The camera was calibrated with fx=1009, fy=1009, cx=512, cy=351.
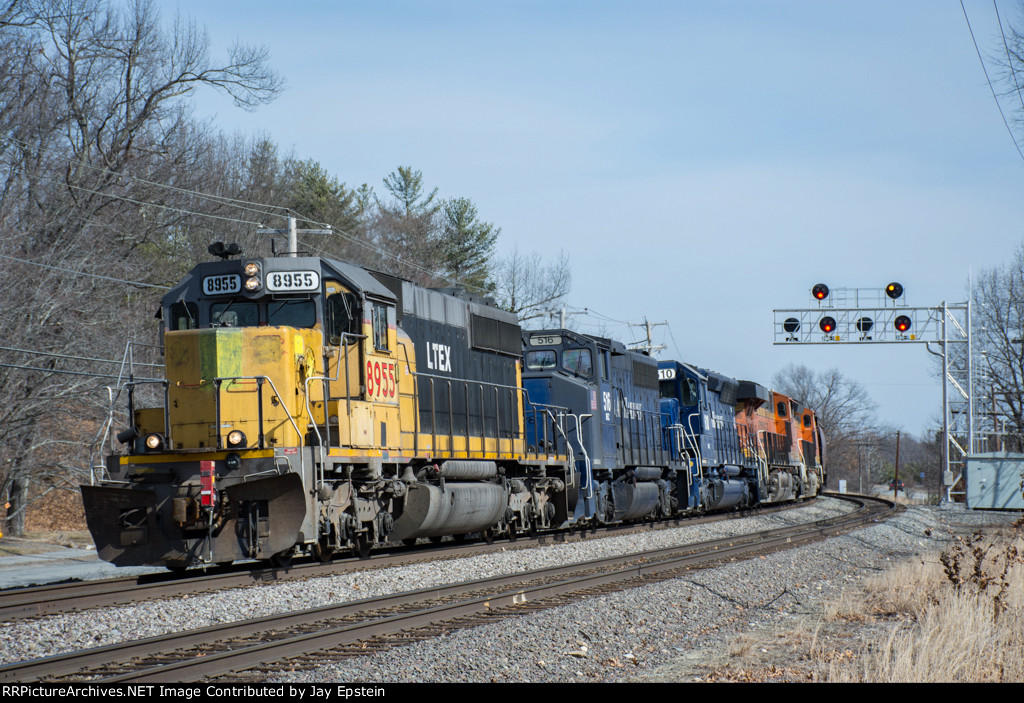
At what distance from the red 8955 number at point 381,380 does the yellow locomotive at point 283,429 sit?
3cm

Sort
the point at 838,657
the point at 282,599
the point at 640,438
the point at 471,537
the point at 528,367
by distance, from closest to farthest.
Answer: the point at 838,657, the point at 282,599, the point at 471,537, the point at 528,367, the point at 640,438

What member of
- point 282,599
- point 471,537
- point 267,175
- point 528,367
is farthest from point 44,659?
point 267,175

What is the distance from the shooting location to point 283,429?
38.4 feet

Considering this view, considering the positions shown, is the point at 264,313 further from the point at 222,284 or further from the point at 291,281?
the point at 222,284

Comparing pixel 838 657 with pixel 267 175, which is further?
pixel 267 175

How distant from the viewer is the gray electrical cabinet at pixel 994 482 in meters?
31.8

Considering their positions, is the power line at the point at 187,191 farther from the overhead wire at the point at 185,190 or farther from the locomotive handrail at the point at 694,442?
the locomotive handrail at the point at 694,442

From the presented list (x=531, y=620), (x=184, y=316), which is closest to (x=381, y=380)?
(x=184, y=316)

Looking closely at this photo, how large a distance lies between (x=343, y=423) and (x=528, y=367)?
896cm

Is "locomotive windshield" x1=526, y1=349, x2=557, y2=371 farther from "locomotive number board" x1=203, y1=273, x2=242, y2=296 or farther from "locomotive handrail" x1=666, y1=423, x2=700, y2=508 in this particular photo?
"locomotive number board" x1=203, y1=273, x2=242, y2=296

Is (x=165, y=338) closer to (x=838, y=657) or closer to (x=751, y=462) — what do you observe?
(x=838, y=657)

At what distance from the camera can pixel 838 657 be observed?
7.67 meters

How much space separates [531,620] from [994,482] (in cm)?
2725

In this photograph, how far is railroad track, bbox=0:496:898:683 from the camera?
700 centimetres
